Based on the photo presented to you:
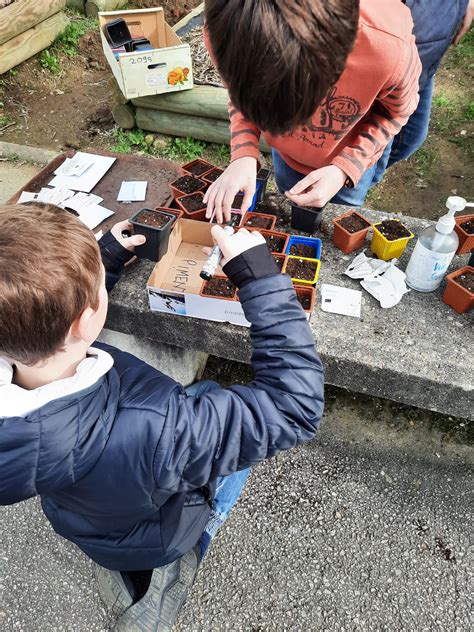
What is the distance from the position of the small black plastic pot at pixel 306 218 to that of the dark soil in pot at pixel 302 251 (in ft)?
0.42

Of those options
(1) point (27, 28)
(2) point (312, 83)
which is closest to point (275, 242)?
(2) point (312, 83)

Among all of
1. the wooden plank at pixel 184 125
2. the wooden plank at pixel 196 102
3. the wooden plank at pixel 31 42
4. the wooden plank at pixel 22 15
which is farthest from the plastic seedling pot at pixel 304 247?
the wooden plank at pixel 31 42

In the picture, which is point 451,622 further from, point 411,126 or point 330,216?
point 411,126

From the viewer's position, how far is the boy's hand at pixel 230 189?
1927 millimetres

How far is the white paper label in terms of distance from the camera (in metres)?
1.83

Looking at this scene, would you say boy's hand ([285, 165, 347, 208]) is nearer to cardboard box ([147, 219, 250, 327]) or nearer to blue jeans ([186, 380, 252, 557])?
cardboard box ([147, 219, 250, 327])

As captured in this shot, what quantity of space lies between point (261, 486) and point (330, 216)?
1.35 meters

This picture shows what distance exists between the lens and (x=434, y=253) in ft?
5.94

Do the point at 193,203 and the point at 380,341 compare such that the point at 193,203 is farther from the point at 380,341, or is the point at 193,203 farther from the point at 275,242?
the point at 380,341

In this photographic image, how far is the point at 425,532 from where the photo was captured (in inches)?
83.3

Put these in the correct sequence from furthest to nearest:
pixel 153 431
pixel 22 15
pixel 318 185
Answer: pixel 22 15 < pixel 318 185 < pixel 153 431

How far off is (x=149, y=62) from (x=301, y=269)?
311 cm

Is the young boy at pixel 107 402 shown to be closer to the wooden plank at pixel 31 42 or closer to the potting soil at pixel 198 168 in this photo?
the potting soil at pixel 198 168

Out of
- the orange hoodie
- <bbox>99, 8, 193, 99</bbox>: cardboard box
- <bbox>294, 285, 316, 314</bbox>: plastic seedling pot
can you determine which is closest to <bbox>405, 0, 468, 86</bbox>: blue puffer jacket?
the orange hoodie
